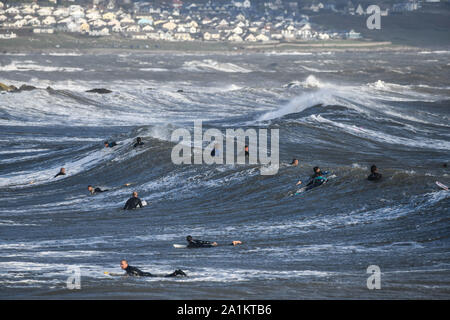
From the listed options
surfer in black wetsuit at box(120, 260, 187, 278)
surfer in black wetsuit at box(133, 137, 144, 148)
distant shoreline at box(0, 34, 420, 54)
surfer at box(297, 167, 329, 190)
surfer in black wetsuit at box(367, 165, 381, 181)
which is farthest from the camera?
distant shoreline at box(0, 34, 420, 54)

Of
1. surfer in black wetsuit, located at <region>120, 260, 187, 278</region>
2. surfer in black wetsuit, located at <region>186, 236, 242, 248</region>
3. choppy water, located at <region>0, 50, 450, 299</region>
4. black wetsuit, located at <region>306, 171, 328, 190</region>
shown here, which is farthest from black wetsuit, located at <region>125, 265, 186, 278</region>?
black wetsuit, located at <region>306, 171, 328, 190</region>

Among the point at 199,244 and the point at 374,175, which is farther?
the point at 374,175

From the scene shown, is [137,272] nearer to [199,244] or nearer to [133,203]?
[199,244]

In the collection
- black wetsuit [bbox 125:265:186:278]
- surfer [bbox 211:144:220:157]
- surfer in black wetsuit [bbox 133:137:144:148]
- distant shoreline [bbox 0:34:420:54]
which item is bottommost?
distant shoreline [bbox 0:34:420:54]

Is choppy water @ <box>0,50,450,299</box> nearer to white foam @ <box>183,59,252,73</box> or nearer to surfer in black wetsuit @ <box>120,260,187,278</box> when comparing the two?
surfer in black wetsuit @ <box>120,260,187,278</box>

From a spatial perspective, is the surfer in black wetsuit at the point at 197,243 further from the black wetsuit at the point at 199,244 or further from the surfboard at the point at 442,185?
the surfboard at the point at 442,185

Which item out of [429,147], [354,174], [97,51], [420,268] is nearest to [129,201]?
[354,174]

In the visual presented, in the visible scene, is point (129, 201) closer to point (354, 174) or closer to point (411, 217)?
point (354, 174)

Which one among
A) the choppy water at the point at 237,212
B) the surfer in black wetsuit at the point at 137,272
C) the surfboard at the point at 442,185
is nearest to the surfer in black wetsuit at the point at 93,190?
the choppy water at the point at 237,212

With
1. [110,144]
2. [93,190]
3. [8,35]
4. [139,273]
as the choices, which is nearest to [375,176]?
[93,190]
